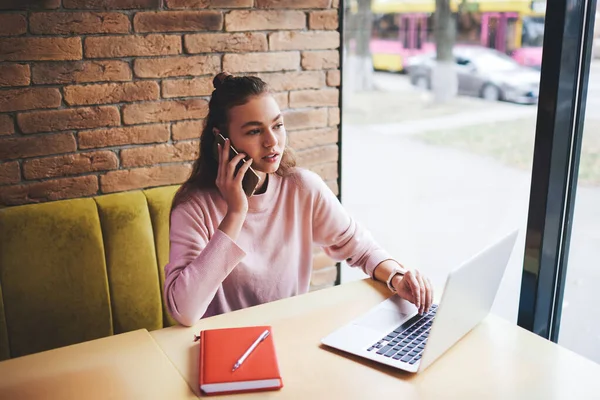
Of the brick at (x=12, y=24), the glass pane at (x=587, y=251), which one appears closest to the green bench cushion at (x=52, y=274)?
the brick at (x=12, y=24)

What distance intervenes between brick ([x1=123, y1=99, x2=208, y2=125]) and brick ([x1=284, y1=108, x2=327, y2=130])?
0.40 meters

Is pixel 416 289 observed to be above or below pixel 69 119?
below

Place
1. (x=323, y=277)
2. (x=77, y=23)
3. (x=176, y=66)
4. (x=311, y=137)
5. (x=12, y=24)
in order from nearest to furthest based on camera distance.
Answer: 1. (x=12, y=24)
2. (x=77, y=23)
3. (x=176, y=66)
4. (x=311, y=137)
5. (x=323, y=277)

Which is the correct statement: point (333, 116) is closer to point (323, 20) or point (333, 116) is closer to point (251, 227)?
point (323, 20)

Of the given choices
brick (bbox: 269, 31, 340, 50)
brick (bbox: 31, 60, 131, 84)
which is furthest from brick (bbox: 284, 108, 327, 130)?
brick (bbox: 31, 60, 131, 84)

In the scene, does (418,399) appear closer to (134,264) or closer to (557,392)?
(557,392)

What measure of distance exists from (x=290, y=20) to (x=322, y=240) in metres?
1.05

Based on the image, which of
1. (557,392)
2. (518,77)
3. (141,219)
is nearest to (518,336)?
(557,392)

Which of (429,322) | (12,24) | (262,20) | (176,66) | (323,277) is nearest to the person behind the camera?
(429,322)

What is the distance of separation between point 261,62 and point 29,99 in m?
0.92

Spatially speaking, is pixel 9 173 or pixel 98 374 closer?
pixel 98 374

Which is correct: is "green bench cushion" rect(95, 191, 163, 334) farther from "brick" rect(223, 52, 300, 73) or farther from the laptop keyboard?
the laptop keyboard

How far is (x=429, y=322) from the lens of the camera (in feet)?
4.87

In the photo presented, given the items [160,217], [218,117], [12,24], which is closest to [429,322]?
[218,117]
